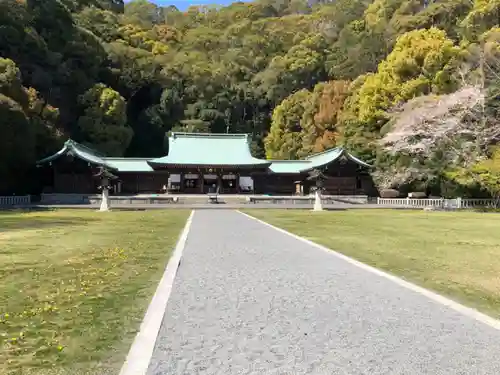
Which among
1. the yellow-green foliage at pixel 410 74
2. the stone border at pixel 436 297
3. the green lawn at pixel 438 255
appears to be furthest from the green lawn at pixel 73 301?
the yellow-green foliage at pixel 410 74

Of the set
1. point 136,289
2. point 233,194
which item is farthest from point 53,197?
point 136,289

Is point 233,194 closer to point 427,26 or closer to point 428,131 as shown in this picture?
point 428,131

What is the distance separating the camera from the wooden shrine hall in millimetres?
38000

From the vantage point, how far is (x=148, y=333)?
4.11 m

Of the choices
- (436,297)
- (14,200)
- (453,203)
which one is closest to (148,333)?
(436,297)

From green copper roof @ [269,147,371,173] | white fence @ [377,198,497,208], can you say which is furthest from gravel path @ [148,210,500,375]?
green copper roof @ [269,147,371,173]

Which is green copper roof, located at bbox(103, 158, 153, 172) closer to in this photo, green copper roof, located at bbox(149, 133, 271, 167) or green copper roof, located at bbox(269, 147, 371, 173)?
green copper roof, located at bbox(149, 133, 271, 167)

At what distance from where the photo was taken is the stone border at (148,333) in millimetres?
3357

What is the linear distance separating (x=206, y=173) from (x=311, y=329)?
36.7 metres

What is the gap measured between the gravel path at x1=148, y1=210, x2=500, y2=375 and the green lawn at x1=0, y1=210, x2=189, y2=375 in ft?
1.35

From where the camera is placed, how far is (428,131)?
30.8 meters

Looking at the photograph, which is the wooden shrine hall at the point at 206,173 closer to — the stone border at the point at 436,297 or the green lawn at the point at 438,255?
the green lawn at the point at 438,255

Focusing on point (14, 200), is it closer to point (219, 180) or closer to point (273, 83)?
point (219, 180)

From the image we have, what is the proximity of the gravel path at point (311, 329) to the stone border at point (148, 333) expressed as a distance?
7 centimetres
